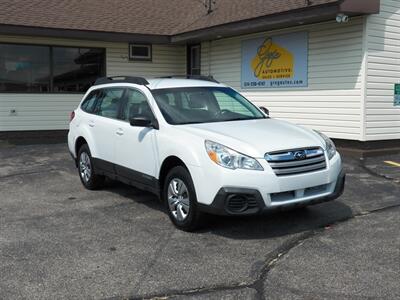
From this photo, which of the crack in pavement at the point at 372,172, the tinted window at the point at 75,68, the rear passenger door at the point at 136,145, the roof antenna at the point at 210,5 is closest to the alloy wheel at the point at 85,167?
the rear passenger door at the point at 136,145

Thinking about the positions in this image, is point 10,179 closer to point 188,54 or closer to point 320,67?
point 320,67

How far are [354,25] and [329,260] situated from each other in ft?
24.2

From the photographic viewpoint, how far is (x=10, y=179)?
9.25 m

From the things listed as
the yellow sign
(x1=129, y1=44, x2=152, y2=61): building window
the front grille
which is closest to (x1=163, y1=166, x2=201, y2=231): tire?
the front grille

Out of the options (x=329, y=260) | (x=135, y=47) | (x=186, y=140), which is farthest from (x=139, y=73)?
(x=329, y=260)

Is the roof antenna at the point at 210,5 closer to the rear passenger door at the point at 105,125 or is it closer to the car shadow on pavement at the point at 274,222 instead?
the rear passenger door at the point at 105,125

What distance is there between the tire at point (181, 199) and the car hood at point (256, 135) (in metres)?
0.52

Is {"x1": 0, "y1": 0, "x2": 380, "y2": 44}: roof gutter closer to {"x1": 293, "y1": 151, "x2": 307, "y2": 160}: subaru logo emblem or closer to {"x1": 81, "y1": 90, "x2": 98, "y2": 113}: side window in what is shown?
{"x1": 81, "y1": 90, "x2": 98, "y2": 113}: side window

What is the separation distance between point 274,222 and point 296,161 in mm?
1021

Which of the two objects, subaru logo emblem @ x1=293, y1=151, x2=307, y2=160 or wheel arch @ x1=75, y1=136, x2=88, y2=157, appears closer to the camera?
subaru logo emblem @ x1=293, y1=151, x2=307, y2=160

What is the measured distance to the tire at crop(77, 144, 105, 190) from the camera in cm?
809

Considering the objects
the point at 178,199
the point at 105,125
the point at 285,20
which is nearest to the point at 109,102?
the point at 105,125

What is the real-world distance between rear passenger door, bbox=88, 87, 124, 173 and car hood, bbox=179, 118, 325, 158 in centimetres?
156

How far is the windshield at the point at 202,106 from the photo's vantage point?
650 cm
